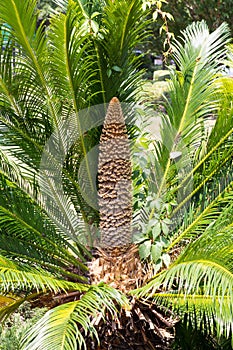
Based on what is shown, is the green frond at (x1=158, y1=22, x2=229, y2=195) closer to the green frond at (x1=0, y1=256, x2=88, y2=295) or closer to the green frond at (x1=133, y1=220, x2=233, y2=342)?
the green frond at (x1=133, y1=220, x2=233, y2=342)

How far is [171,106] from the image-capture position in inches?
134

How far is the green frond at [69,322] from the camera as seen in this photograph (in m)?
2.25

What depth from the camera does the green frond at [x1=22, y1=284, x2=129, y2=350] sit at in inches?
88.7

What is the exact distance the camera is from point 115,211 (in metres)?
3.13

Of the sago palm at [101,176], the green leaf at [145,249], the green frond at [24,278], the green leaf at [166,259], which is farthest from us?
the green leaf at [145,249]

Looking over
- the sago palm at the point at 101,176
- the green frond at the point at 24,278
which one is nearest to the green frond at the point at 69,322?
the sago palm at the point at 101,176

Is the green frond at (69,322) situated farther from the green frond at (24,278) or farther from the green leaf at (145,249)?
the green leaf at (145,249)

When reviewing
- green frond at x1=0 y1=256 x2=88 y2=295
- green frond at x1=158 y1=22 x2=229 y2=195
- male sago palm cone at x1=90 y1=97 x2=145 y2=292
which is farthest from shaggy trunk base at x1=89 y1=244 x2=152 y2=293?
green frond at x1=158 y1=22 x2=229 y2=195

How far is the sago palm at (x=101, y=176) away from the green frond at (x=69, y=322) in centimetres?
2

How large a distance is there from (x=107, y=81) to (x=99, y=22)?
37 cm

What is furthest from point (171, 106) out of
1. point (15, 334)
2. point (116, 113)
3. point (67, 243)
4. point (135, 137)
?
point (15, 334)

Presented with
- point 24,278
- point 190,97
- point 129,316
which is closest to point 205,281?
point 129,316

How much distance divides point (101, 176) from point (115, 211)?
0.22 metres

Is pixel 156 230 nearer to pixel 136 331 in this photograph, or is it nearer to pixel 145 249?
pixel 145 249
